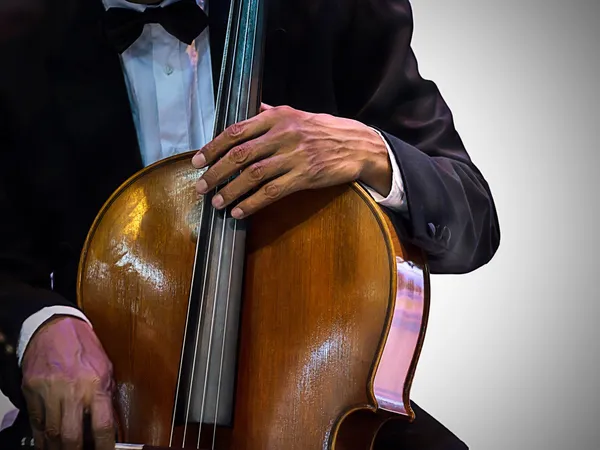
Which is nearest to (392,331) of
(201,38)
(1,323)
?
(1,323)

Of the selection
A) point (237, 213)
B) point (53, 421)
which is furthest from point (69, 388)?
point (237, 213)

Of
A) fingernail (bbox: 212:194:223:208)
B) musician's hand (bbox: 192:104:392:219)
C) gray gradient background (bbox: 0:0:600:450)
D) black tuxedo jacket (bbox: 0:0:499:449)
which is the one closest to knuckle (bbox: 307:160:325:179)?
musician's hand (bbox: 192:104:392:219)

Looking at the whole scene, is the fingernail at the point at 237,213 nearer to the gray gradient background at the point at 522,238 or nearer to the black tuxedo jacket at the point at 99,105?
the black tuxedo jacket at the point at 99,105

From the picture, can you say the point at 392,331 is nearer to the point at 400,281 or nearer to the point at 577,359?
the point at 400,281

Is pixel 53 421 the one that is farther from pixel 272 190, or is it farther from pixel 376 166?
pixel 376 166

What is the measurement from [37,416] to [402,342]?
1.30 feet

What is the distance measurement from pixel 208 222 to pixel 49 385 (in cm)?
24

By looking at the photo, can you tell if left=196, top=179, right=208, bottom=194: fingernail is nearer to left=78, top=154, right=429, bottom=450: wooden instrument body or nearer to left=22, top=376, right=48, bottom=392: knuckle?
left=78, top=154, right=429, bottom=450: wooden instrument body

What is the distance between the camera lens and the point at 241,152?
0.90m

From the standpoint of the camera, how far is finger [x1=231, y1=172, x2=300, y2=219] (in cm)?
90

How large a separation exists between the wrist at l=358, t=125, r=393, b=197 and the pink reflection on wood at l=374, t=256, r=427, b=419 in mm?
120

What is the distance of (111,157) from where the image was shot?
1.22 m

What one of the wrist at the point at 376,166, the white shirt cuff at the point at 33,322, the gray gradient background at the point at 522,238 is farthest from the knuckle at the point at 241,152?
the gray gradient background at the point at 522,238

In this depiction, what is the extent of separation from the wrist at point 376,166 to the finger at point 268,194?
0.11 metres
